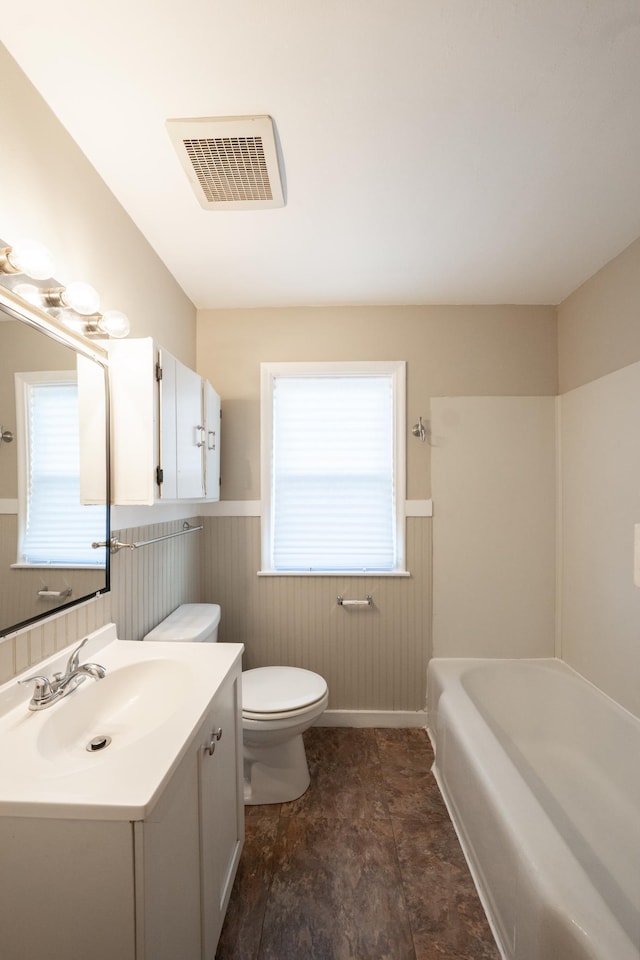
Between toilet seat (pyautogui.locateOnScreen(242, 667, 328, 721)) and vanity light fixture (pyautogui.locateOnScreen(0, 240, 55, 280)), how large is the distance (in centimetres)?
162

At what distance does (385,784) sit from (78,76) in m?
2.73

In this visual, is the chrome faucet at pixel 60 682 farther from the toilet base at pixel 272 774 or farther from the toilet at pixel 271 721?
the toilet base at pixel 272 774

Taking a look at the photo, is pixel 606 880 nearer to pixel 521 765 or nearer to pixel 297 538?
pixel 521 765

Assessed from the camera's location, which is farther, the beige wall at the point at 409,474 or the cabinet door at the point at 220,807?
the beige wall at the point at 409,474

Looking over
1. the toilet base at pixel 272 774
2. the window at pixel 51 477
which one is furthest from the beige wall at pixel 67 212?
the toilet base at pixel 272 774

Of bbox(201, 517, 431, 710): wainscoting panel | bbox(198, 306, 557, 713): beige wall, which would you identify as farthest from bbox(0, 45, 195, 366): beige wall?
bbox(201, 517, 431, 710): wainscoting panel

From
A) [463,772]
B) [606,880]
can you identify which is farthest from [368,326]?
[606,880]

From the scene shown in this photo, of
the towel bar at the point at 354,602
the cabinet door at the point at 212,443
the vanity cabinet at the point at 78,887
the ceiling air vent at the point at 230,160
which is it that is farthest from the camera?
the towel bar at the point at 354,602

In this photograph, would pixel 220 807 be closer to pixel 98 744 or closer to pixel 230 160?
pixel 98 744

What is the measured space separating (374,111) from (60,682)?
70.0 inches

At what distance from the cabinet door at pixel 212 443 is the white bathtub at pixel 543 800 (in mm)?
1500

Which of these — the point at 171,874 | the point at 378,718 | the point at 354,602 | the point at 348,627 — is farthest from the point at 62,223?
the point at 378,718

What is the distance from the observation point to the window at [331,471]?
230 cm

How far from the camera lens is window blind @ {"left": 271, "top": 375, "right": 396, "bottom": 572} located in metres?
2.31
